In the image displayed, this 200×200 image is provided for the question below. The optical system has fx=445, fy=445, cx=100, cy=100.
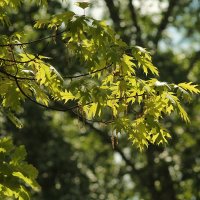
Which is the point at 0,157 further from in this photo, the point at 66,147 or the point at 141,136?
the point at 66,147

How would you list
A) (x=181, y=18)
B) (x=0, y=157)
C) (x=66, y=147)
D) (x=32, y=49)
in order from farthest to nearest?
(x=181, y=18), (x=66, y=147), (x=32, y=49), (x=0, y=157)

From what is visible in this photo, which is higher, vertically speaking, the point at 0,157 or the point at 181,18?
the point at 0,157

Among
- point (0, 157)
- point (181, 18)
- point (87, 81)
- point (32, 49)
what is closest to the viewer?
point (87, 81)

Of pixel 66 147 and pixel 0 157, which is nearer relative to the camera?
pixel 0 157

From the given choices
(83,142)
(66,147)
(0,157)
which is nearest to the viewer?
(0,157)

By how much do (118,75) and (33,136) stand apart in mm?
11399

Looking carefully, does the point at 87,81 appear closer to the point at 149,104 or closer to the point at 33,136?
the point at 149,104

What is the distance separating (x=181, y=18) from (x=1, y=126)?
366 inches

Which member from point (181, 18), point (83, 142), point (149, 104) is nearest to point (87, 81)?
point (149, 104)

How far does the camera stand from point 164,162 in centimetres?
1591

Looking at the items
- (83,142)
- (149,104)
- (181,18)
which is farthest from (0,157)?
(83,142)

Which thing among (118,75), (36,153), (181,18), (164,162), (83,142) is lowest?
(83,142)

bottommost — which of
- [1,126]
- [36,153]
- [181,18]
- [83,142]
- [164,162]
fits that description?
[83,142]

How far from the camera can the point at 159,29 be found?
17.0 m
